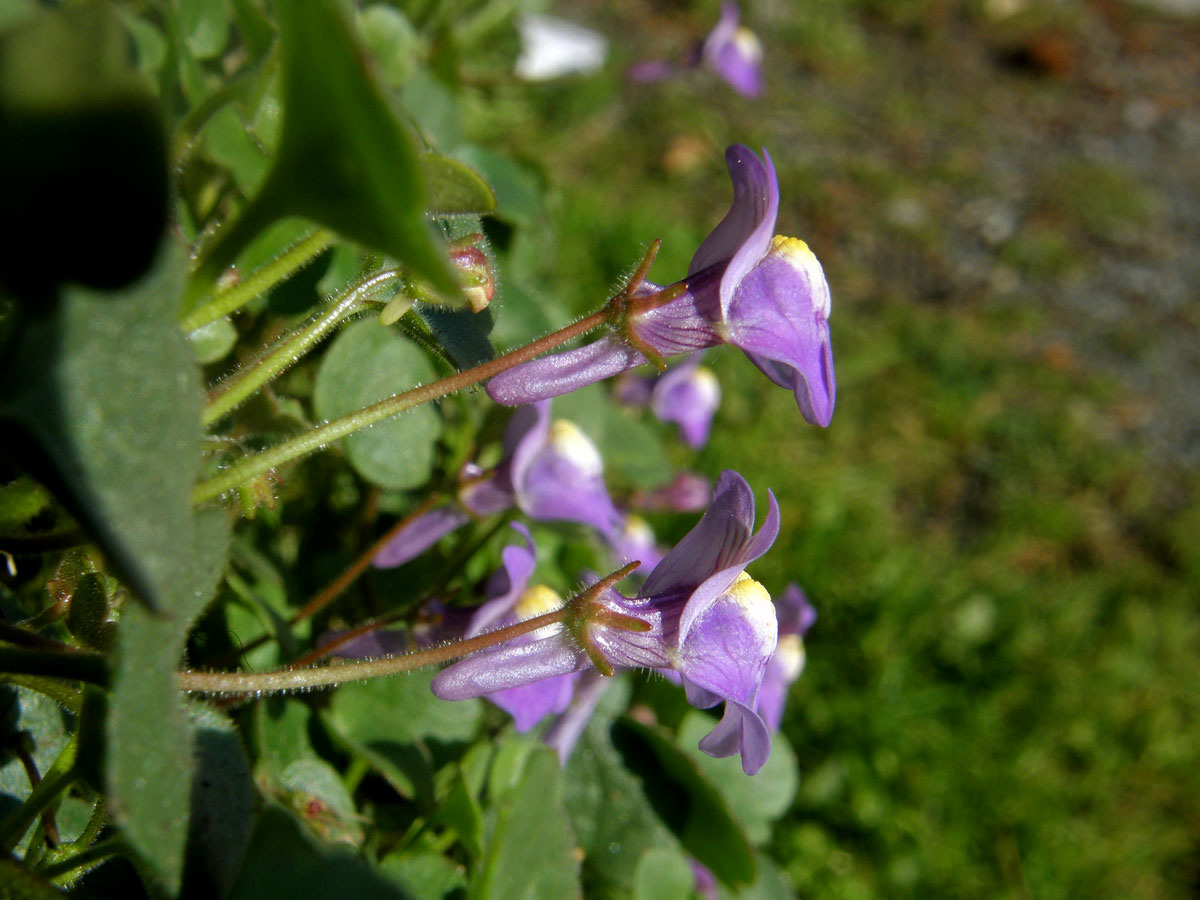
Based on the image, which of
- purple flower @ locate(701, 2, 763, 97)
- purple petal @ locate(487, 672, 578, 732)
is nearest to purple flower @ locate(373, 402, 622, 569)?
purple petal @ locate(487, 672, 578, 732)

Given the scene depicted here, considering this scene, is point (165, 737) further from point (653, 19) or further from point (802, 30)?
point (802, 30)

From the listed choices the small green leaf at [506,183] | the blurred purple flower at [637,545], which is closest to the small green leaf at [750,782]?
the blurred purple flower at [637,545]

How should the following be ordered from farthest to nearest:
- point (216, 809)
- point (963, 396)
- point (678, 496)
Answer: point (963, 396)
point (678, 496)
point (216, 809)

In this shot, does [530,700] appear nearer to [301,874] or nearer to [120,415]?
[301,874]

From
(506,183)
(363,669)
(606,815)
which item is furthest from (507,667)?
(506,183)

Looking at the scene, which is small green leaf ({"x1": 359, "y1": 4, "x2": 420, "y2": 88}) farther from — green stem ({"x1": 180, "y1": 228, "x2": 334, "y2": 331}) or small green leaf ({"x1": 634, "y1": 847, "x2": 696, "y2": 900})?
small green leaf ({"x1": 634, "y1": 847, "x2": 696, "y2": 900})

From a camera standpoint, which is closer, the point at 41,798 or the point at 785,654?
the point at 41,798

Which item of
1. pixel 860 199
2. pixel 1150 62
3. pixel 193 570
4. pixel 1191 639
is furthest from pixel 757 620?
pixel 1150 62

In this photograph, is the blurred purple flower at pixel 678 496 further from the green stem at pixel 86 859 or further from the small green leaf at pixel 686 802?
the green stem at pixel 86 859
